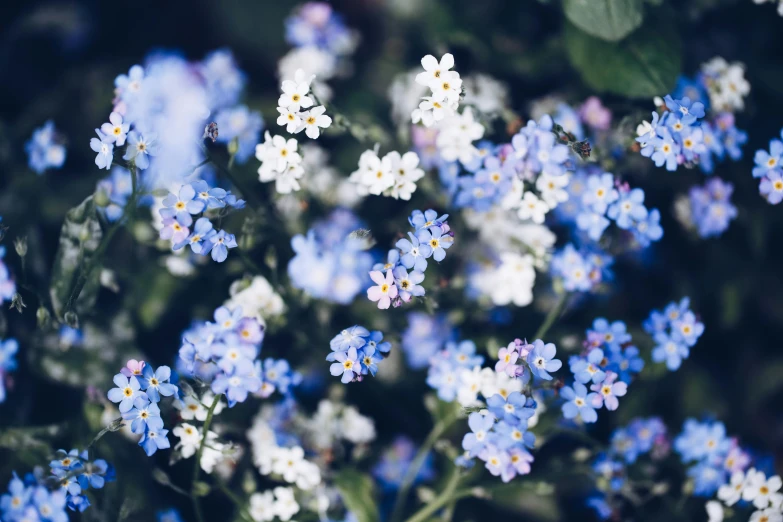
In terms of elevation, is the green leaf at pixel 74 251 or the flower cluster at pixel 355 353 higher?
the flower cluster at pixel 355 353

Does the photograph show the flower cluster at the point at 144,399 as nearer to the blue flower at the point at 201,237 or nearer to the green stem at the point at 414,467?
the blue flower at the point at 201,237

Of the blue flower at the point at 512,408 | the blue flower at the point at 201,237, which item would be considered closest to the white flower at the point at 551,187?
the blue flower at the point at 512,408

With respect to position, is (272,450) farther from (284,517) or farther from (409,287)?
(409,287)

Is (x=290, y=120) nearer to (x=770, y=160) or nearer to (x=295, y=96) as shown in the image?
(x=295, y=96)

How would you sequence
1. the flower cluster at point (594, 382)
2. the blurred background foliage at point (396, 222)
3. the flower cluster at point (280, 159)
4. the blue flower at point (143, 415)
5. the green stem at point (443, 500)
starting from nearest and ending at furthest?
the blue flower at point (143, 415)
the flower cluster at point (594, 382)
the flower cluster at point (280, 159)
the green stem at point (443, 500)
the blurred background foliage at point (396, 222)

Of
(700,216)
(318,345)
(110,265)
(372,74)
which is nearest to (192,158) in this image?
(110,265)

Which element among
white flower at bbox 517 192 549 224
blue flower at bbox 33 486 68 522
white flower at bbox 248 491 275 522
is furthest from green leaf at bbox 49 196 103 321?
white flower at bbox 517 192 549 224
